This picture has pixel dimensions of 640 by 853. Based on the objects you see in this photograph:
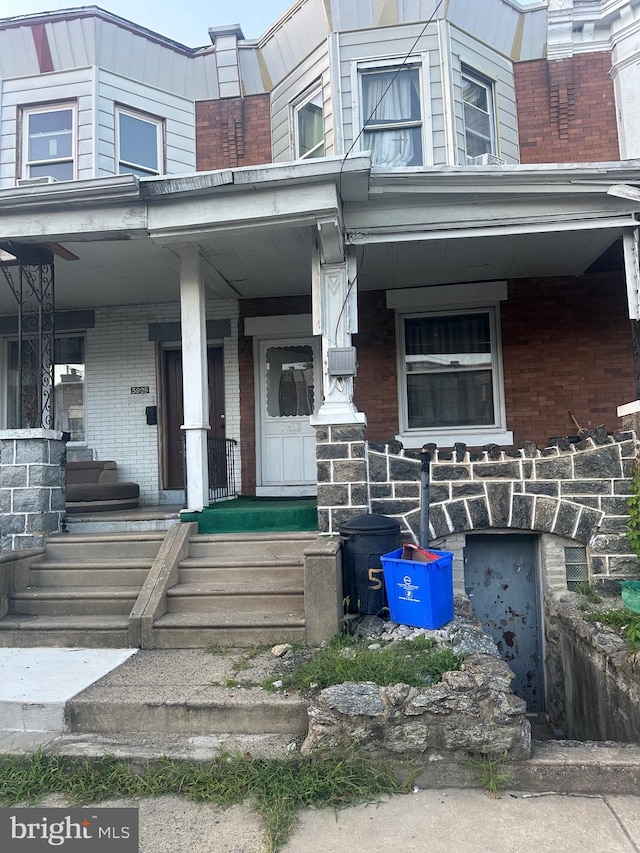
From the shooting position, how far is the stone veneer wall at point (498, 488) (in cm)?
558

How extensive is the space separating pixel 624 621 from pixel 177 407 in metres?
6.11

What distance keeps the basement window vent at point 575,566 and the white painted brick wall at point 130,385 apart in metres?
4.44

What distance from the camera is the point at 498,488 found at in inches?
224

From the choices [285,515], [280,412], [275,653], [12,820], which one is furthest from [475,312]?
[12,820]

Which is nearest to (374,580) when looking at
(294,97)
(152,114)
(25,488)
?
(25,488)

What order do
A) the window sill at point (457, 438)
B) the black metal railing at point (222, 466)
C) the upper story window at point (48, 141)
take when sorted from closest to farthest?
the black metal railing at point (222, 466), the window sill at point (457, 438), the upper story window at point (48, 141)

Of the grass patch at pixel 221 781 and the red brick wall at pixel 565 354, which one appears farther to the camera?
the red brick wall at pixel 565 354

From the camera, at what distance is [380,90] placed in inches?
309

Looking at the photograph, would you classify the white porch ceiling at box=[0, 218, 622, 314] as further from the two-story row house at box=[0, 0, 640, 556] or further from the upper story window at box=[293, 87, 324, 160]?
the upper story window at box=[293, 87, 324, 160]

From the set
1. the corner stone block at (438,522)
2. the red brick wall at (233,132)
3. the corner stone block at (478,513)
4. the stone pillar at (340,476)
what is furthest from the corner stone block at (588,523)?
the red brick wall at (233,132)

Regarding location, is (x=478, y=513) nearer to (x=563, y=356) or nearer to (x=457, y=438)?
(x=457, y=438)

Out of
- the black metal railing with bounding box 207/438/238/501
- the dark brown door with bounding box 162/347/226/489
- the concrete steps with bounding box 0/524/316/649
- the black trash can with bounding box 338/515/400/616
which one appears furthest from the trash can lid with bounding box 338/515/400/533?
the dark brown door with bounding box 162/347/226/489

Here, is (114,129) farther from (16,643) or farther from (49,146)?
(16,643)

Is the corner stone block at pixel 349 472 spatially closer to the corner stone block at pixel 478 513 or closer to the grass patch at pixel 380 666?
the corner stone block at pixel 478 513
